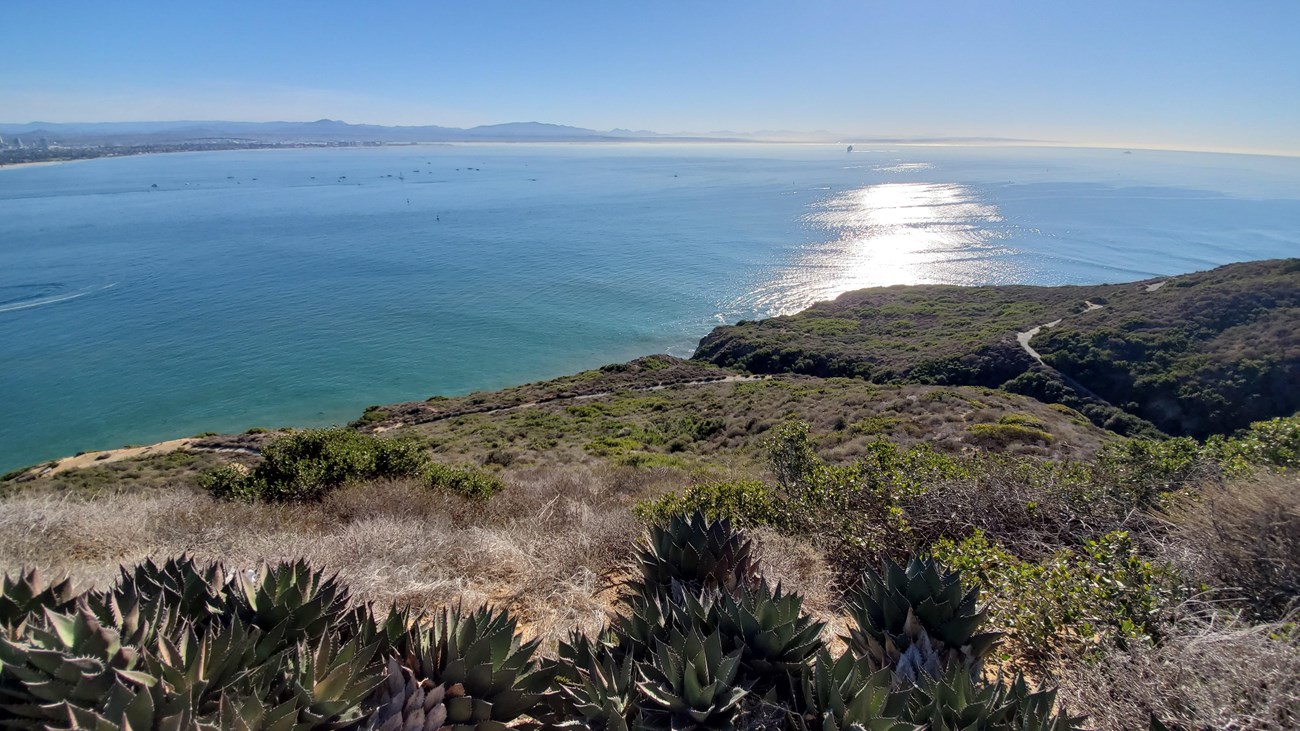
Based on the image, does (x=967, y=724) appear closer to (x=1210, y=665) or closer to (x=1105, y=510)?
(x=1210, y=665)

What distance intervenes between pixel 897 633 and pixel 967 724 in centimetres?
95

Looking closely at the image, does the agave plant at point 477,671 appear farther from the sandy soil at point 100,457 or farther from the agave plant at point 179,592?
the sandy soil at point 100,457

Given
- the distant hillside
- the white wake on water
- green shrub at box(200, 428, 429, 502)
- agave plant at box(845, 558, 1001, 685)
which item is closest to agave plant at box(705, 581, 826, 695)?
agave plant at box(845, 558, 1001, 685)

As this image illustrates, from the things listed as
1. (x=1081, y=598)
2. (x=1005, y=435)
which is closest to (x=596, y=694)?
(x=1081, y=598)

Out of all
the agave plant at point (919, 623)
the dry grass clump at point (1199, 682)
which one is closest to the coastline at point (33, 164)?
the agave plant at point (919, 623)

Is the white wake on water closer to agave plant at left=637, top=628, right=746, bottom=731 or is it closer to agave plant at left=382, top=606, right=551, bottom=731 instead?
agave plant at left=382, top=606, right=551, bottom=731

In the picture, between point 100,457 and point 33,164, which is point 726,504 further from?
point 33,164

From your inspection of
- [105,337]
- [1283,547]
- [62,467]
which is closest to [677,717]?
[1283,547]

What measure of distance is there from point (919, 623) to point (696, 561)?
135cm

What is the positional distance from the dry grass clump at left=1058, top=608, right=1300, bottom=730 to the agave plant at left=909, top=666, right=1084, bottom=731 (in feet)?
1.97

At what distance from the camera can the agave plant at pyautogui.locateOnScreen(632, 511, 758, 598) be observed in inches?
147

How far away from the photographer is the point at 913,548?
16.4 feet

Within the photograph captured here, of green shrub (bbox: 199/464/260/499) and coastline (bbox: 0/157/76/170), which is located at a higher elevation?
coastline (bbox: 0/157/76/170)

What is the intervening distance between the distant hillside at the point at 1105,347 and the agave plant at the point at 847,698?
28.7 m
